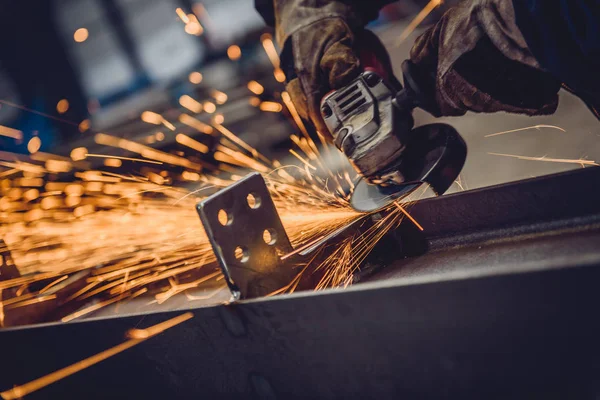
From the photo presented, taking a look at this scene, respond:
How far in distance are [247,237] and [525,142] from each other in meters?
2.20

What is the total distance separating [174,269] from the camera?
1671 mm

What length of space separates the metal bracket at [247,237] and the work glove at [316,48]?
0.90 metres

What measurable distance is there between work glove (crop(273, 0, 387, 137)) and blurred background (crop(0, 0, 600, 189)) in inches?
47.9

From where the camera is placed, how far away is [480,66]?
1313 mm

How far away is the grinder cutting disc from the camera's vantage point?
61.0 inches

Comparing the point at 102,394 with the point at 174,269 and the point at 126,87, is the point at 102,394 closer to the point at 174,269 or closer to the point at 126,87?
the point at 174,269

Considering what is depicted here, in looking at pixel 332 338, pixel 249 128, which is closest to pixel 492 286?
pixel 332 338

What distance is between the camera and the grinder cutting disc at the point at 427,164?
5.08ft

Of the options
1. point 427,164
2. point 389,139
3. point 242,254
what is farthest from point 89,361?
point 427,164

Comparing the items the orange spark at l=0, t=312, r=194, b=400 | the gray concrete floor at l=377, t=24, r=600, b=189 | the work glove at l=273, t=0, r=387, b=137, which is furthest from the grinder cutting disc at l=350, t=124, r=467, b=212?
the gray concrete floor at l=377, t=24, r=600, b=189

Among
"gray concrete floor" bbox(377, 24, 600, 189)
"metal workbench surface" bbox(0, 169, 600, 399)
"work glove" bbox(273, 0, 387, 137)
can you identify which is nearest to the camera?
"metal workbench surface" bbox(0, 169, 600, 399)

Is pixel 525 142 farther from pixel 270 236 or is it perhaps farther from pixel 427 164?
pixel 270 236

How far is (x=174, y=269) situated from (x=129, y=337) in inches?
26.4

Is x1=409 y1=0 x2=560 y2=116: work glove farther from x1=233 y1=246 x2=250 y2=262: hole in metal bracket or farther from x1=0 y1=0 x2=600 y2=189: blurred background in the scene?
x1=0 y1=0 x2=600 y2=189: blurred background
